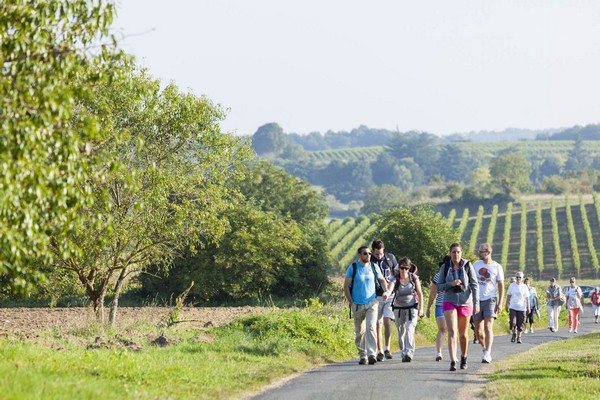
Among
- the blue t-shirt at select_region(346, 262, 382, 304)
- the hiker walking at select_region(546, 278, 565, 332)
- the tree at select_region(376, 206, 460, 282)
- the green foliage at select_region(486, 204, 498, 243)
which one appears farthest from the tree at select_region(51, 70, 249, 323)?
the green foliage at select_region(486, 204, 498, 243)

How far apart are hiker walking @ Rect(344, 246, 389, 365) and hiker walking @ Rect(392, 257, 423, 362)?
0.79m

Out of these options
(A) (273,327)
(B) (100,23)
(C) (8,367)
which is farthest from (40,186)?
(A) (273,327)

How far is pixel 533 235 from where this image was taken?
10544cm

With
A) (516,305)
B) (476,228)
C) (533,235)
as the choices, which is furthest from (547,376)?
(476,228)

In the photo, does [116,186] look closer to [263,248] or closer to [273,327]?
[273,327]

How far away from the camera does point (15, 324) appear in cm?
2625

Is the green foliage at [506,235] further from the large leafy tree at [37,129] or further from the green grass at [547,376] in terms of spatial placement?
the large leafy tree at [37,129]

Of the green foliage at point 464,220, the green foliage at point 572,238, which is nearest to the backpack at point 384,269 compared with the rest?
the green foliage at point 572,238

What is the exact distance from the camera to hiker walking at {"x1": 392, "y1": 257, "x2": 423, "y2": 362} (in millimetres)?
17219

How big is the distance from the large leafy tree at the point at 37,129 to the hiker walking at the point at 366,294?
22.6 ft

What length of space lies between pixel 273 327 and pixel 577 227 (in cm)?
8967

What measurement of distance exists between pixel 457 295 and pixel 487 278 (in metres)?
1.25

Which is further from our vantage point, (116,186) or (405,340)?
(116,186)

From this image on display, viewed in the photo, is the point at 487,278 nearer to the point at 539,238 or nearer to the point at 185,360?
the point at 185,360
